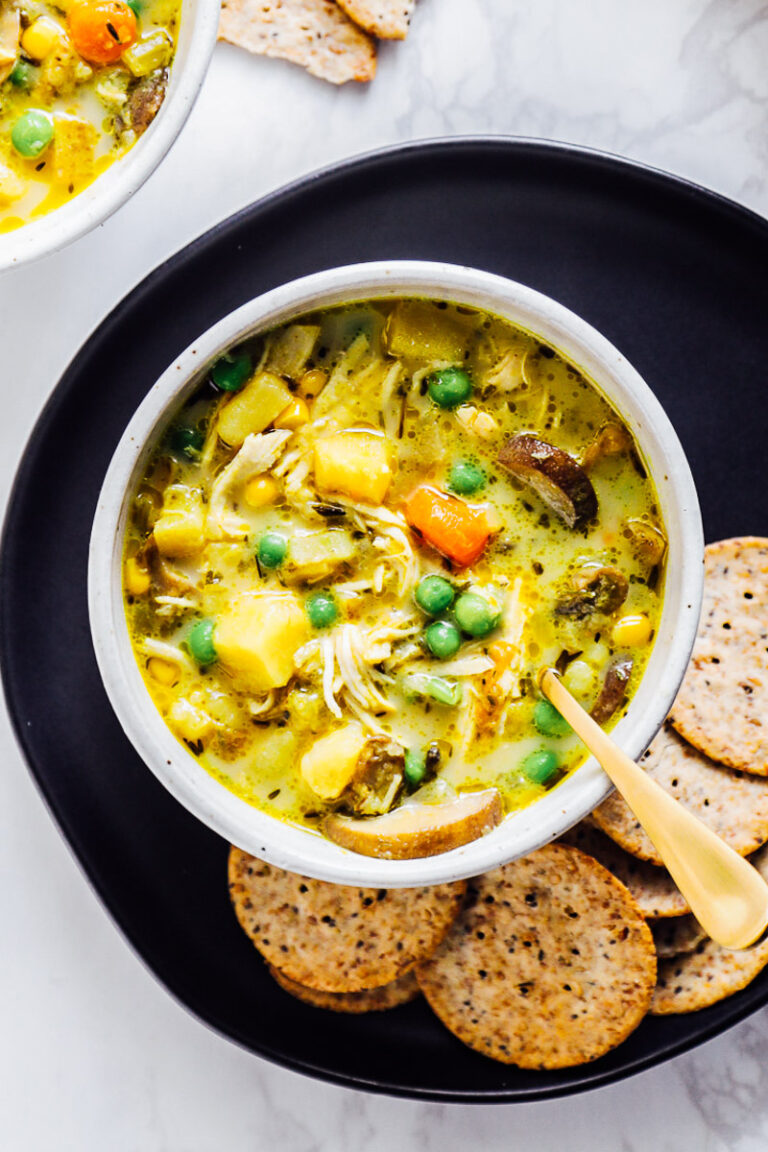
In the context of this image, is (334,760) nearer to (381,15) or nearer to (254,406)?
(254,406)

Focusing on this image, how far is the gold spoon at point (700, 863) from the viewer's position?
2473mm

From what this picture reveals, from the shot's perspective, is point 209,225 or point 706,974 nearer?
point 706,974

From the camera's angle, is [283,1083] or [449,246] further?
[283,1083]

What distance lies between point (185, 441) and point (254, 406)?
0.64ft

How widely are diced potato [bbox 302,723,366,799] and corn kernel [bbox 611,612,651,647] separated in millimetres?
681

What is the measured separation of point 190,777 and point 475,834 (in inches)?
27.7

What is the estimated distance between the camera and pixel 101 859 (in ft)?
10.8

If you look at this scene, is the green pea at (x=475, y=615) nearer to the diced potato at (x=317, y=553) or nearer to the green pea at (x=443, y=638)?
the green pea at (x=443, y=638)

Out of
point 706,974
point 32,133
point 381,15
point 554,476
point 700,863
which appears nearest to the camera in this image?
point 700,863

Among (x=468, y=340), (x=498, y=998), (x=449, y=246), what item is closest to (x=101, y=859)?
(x=498, y=998)

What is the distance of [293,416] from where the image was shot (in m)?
2.89

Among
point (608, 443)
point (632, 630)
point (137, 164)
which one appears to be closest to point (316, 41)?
point (137, 164)

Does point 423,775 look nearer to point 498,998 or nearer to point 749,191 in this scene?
point 498,998

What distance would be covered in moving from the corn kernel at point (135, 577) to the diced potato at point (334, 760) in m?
0.58
